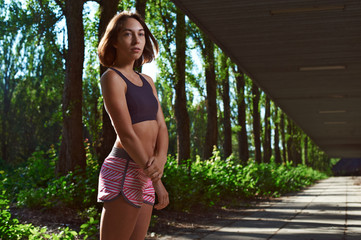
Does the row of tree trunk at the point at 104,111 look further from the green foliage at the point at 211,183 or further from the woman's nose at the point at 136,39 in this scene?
the woman's nose at the point at 136,39

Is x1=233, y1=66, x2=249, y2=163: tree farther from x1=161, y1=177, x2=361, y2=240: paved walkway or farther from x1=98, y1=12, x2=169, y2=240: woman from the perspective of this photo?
x1=98, y1=12, x2=169, y2=240: woman

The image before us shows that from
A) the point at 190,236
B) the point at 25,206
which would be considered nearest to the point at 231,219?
the point at 190,236

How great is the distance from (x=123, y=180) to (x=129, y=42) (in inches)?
29.2

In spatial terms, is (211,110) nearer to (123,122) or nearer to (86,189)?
(86,189)

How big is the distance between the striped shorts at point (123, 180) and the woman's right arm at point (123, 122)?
0.25ft

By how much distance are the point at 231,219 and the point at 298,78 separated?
7.65 meters

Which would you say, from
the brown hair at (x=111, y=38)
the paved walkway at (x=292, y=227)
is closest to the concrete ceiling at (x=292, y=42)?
the paved walkway at (x=292, y=227)

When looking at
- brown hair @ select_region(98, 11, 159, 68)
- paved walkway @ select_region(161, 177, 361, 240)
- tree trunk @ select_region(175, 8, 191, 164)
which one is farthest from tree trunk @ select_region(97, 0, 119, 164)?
brown hair @ select_region(98, 11, 159, 68)

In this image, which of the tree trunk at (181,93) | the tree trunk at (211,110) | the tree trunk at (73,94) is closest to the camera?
the tree trunk at (73,94)

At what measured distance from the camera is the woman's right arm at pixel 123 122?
94.4 inches

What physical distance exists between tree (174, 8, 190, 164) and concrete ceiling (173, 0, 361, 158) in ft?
4.89

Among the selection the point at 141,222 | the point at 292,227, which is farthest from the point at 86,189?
the point at 141,222

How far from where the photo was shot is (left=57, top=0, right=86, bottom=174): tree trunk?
10195 millimetres

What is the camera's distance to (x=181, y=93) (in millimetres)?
13609
